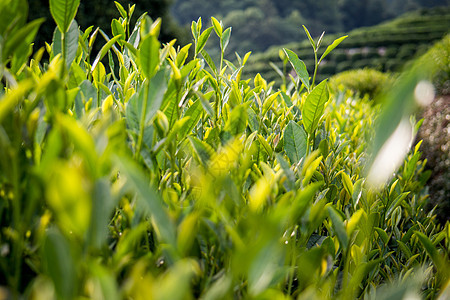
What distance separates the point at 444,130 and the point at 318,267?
3972mm

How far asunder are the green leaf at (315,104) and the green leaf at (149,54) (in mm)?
419

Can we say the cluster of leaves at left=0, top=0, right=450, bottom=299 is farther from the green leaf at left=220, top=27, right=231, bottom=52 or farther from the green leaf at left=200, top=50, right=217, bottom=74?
the green leaf at left=220, top=27, right=231, bottom=52

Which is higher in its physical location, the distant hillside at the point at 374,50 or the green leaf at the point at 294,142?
the green leaf at the point at 294,142

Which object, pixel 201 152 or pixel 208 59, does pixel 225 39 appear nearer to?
pixel 208 59

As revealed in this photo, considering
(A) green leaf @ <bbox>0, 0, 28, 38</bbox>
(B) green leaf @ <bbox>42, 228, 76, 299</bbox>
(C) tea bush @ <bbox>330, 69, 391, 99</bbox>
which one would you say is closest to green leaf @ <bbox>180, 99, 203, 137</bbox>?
(A) green leaf @ <bbox>0, 0, 28, 38</bbox>

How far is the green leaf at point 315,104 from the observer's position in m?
0.90

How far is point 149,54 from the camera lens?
0.61 m

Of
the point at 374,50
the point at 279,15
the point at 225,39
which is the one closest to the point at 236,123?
the point at 225,39

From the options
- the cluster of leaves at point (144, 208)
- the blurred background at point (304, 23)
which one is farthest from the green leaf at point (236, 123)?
the blurred background at point (304, 23)

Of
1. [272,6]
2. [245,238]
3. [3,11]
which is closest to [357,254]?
[245,238]

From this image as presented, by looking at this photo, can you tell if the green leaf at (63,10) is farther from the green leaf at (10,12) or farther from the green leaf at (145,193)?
the green leaf at (145,193)

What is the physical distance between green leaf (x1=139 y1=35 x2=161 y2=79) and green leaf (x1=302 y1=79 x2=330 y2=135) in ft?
1.37

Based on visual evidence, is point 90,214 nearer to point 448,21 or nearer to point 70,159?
point 70,159

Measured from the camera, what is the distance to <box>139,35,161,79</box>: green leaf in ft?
1.94
